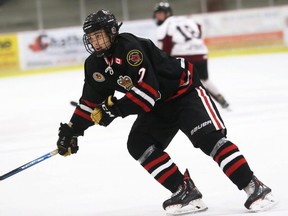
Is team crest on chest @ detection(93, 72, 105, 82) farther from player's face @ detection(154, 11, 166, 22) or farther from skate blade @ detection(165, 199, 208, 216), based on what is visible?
player's face @ detection(154, 11, 166, 22)

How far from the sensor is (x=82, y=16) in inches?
517

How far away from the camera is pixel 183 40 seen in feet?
19.5

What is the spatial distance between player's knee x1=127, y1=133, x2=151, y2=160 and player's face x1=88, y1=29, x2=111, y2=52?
18.3 inches

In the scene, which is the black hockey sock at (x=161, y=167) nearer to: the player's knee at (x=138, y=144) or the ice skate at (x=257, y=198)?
the player's knee at (x=138, y=144)

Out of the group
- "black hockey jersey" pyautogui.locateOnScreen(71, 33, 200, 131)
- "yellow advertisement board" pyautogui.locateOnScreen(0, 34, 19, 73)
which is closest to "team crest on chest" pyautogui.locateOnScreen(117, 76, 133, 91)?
"black hockey jersey" pyautogui.locateOnScreen(71, 33, 200, 131)

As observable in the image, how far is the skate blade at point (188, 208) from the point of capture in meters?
2.72

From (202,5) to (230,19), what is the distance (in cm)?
170

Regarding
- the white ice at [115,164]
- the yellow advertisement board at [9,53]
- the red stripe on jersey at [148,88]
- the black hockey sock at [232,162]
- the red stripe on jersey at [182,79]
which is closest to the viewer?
the red stripe on jersey at [148,88]

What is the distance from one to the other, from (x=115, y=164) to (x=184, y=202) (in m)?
1.23

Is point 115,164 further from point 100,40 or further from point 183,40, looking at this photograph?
point 183,40

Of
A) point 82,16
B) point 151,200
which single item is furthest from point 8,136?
point 82,16

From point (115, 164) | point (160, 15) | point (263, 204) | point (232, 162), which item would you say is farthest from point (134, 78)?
point (160, 15)

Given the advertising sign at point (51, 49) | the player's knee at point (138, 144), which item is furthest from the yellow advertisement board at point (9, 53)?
the player's knee at point (138, 144)

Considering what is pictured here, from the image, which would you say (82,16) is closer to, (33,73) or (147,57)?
(33,73)
